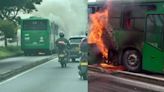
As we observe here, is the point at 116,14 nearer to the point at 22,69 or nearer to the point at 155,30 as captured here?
the point at 155,30

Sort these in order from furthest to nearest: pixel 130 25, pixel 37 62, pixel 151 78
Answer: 1. pixel 37 62
2. pixel 130 25
3. pixel 151 78

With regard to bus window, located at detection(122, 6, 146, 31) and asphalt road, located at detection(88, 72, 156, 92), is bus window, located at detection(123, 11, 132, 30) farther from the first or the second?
asphalt road, located at detection(88, 72, 156, 92)

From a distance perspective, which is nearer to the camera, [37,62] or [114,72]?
[114,72]

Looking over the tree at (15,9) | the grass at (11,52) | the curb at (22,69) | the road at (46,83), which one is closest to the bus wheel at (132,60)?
the road at (46,83)

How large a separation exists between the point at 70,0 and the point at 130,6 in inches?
24.9

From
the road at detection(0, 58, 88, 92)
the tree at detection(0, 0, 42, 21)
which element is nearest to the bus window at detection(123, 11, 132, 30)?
the road at detection(0, 58, 88, 92)

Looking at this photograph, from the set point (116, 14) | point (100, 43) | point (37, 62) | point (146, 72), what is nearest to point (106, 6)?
point (116, 14)

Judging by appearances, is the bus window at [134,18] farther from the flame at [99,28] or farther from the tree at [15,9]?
the tree at [15,9]

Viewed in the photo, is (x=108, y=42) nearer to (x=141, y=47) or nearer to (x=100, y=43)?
(x=100, y=43)

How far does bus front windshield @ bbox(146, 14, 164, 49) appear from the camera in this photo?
1.55 meters

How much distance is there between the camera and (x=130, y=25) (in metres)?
1.65

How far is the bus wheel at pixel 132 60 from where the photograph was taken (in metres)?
1.59

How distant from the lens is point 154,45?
1.56 metres

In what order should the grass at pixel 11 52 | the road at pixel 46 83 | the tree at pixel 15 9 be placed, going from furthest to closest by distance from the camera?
the grass at pixel 11 52 → the road at pixel 46 83 → the tree at pixel 15 9
